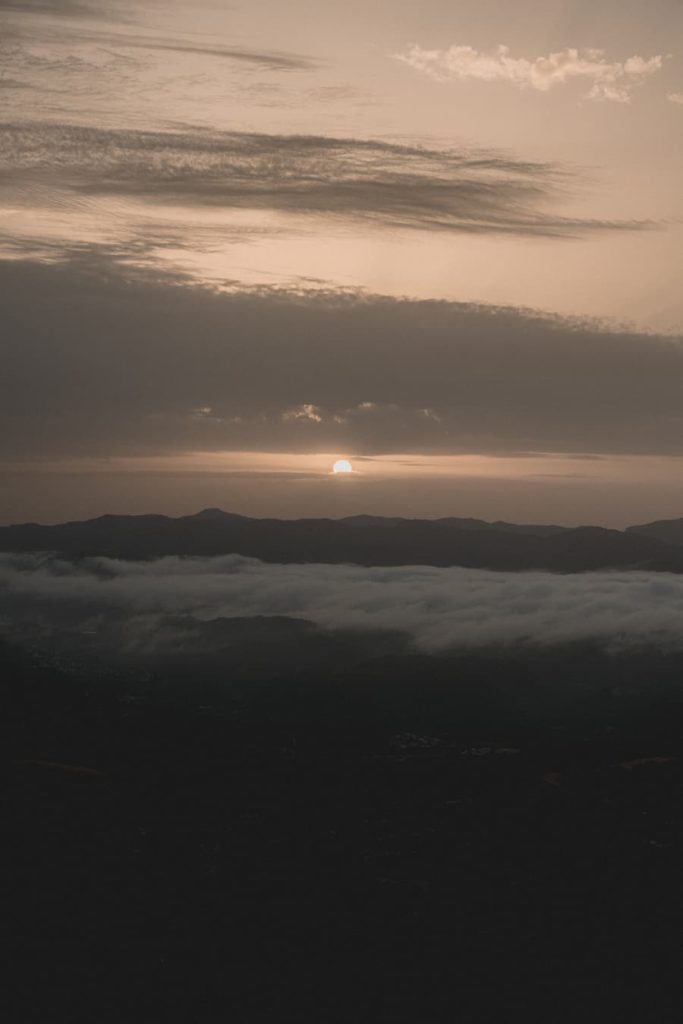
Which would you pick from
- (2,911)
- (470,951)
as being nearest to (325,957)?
(470,951)

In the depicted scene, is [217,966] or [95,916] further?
[95,916]

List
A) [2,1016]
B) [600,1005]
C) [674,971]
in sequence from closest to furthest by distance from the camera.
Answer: [2,1016]
[600,1005]
[674,971]

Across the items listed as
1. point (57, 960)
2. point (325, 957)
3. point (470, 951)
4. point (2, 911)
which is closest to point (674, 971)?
point (470, 951)

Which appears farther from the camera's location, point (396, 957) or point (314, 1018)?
point (396, 957)

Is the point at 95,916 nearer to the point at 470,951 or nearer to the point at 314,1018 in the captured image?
the point at 314,1018

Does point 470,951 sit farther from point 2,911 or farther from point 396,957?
point 2,911

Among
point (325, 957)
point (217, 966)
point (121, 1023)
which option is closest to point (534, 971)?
point (325, 957)

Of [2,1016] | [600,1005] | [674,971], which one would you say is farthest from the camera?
[674,971]
